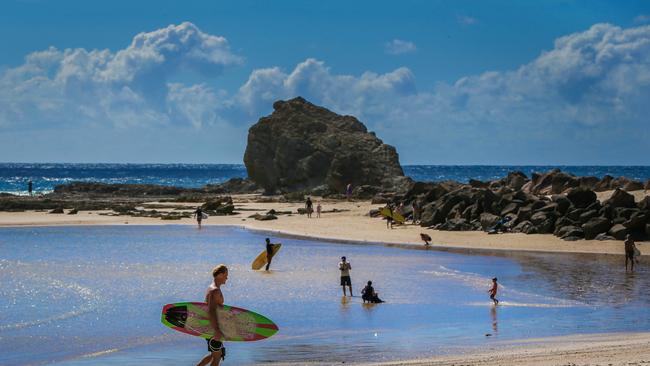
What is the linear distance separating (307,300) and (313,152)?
186ft

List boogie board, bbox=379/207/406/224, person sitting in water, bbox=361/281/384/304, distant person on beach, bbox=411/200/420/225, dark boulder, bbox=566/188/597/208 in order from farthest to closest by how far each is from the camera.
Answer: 1. distant person on beach, bbox=411/200/420/225
2. boogie board, bbox=379/207/406/224
3. dark boulder, bbox=566/188/597/208
4. person sitting in water, bbox=361/281/384/304

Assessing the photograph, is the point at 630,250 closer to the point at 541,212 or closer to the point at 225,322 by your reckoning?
the point at 541,212

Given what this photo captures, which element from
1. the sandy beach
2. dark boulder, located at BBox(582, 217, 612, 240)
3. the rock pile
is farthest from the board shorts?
dark boulder, located at BBox(582, 217, 612, 240)

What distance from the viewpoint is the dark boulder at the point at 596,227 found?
125 ft

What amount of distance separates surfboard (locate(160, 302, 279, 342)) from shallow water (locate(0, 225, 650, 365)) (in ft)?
11.2

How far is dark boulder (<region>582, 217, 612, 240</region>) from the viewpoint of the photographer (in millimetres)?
37969

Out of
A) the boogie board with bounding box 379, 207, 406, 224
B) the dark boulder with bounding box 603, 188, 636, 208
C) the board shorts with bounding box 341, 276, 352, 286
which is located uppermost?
the dark boulder with bounding box 603, 188, 636, 208

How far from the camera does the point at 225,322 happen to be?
1194cm

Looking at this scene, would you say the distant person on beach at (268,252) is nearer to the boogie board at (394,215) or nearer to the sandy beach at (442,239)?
the sandy beach at (442,239)

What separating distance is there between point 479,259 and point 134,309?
16.4 metres

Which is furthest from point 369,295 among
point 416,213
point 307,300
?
point 416,213

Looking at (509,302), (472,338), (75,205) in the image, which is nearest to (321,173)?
(75,205)

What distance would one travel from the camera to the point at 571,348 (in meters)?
15.7

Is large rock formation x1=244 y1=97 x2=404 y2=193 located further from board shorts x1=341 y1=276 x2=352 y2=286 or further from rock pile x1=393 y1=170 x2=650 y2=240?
board shorts x1=341 y1=276 x2=352 y2=286
